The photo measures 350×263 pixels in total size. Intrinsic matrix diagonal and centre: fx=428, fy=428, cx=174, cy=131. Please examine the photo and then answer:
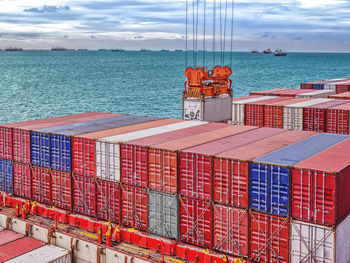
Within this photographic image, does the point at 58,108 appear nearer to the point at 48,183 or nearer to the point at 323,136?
the point at 48,183

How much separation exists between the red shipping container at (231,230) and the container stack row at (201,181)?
0.17 ft

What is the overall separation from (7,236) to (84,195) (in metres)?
5.90

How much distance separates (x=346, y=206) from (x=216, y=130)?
11.5 m

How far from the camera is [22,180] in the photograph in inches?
1188

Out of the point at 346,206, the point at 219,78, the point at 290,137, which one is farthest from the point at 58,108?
the point at 346,206

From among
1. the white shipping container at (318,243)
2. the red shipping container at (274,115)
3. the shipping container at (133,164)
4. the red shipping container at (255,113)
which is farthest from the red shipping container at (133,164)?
the red shipping container at (255,113)

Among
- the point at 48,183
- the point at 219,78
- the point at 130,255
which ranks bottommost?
the point at 130,255

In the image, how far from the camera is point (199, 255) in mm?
22344

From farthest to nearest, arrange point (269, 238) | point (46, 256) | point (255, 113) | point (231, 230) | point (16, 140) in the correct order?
point (255, 113), point (16, 140), point (46, 256), point (231, 230), point (269, 238)

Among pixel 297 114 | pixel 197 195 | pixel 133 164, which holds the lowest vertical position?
pixel 197 195

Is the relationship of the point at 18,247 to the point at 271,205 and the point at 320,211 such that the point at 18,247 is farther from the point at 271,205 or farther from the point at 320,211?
the point at 320,211

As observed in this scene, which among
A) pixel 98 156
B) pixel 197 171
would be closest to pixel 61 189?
pixel 98 156

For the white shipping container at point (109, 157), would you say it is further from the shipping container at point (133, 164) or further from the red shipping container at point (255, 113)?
the red shipping container at point (255, 113)

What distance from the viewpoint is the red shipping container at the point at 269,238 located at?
2016 centimetres
